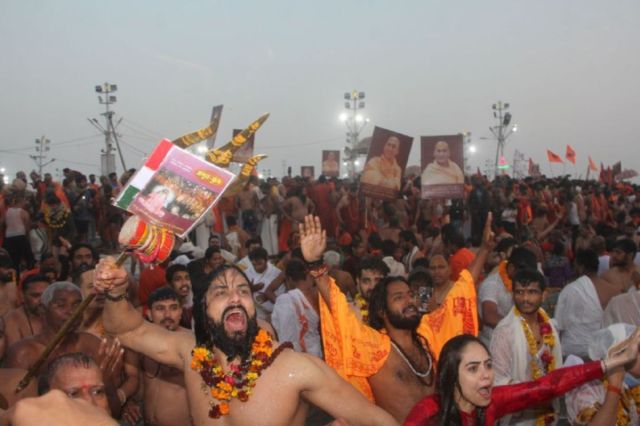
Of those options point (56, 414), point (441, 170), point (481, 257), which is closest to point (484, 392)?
point (56, 414)

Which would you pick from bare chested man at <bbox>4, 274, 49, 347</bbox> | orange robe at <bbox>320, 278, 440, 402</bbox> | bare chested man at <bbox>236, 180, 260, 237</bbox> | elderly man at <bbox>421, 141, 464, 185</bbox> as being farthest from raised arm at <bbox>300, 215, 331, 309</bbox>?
bare chested man at <bbox>236, 180, 260, 237</bbox>

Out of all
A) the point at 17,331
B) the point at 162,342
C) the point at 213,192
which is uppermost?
the point at 213,192

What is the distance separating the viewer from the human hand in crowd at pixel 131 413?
4660 millimetres

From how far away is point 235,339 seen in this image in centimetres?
308

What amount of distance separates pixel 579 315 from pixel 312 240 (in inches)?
147

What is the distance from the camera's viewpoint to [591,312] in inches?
249

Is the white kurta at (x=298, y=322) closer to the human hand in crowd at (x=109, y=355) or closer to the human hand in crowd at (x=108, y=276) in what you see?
the human hand in crowd at (x=109, y=355)

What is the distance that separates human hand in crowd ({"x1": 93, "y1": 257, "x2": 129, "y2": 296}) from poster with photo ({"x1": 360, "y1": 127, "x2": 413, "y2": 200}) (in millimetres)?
7704

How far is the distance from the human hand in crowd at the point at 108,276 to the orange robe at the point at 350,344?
1311 mm

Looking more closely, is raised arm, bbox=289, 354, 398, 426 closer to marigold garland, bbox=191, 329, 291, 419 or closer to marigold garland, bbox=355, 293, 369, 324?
marigold garland, bbox=191, 329, 291, 419

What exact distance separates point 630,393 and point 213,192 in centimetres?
260

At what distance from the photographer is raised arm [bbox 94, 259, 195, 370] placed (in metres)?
3.21

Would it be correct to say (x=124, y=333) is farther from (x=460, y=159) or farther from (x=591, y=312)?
(x=460, y=159)

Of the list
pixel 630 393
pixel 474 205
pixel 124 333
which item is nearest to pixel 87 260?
pixel 124 333
